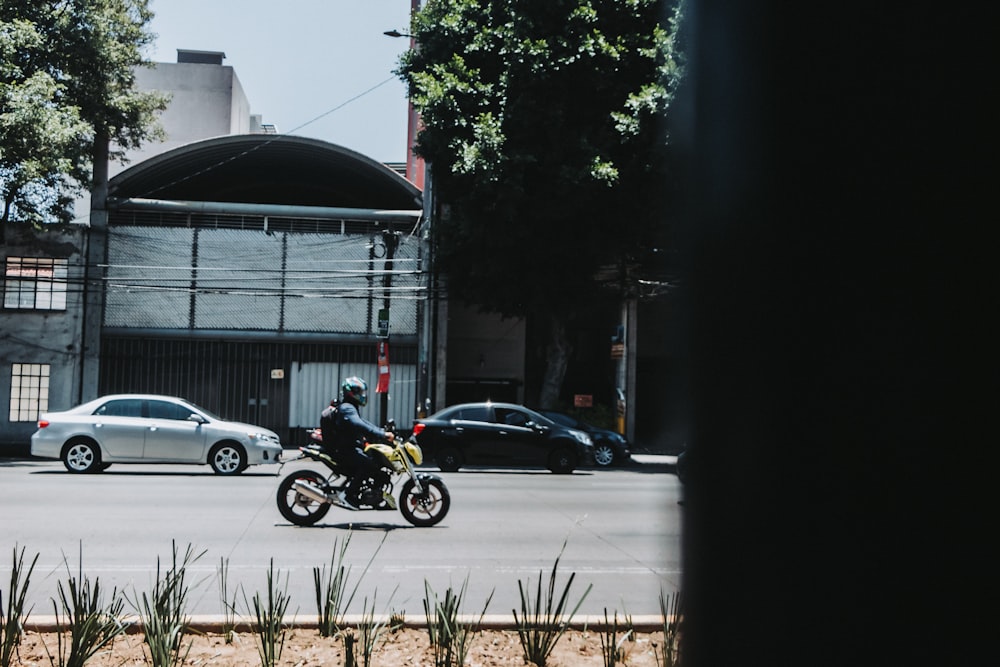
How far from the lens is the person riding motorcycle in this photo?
1155cm

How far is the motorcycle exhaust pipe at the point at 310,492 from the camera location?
11625 millimetres

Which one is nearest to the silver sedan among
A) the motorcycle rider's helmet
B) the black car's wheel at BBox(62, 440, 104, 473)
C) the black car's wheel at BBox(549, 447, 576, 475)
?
the black car's wheel at BBox(62, 440, 104, 473)

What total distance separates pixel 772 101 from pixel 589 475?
19.9 metres

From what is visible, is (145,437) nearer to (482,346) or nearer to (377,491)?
(377,491)

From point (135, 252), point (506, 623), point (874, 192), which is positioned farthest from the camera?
point (135, 252)

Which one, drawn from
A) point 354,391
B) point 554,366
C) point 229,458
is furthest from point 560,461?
point 354,391

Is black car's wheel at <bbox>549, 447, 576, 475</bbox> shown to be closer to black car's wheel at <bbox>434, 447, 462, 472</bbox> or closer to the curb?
black car's wheel at <bbox>434, 447, 462, 472</bbox>

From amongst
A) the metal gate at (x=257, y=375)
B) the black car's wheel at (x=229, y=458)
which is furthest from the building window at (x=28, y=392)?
the black car's wheel at (x=229, y=458)

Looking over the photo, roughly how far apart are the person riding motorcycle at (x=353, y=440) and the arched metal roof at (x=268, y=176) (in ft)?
64.5

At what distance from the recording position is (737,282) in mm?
2320

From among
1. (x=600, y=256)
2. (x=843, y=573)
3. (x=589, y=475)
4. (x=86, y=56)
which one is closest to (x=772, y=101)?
(x=843, y=573)

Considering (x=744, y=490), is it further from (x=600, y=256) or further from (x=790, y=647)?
(x=600, y=256)

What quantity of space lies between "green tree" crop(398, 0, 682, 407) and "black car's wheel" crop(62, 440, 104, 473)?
431 inches

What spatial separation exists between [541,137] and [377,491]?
15.4m
